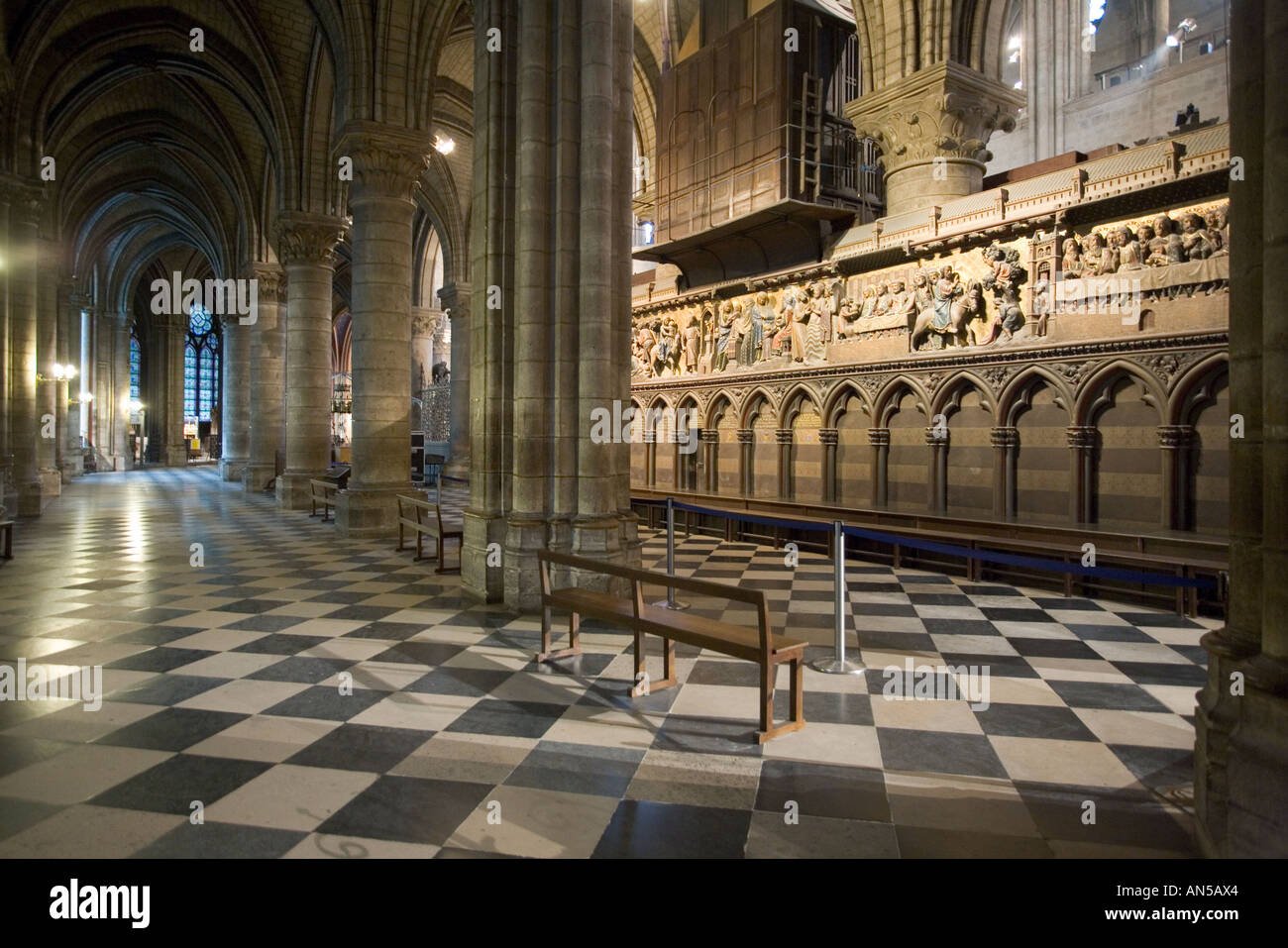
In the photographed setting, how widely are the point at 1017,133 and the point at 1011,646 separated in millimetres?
18370

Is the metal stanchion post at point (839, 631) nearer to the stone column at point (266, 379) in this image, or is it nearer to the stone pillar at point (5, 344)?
the stone pillar at point (5, 344)

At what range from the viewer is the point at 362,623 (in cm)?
653

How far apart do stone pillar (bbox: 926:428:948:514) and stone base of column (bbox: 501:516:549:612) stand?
576 cm

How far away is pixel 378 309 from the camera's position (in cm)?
1170

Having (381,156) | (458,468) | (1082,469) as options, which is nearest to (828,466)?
(1082,469)

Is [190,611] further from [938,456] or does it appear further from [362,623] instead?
[938,456]

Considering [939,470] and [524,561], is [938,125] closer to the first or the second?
[939,470]

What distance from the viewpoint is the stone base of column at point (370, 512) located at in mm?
11953

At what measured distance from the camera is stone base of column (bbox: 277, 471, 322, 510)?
16.1 meters

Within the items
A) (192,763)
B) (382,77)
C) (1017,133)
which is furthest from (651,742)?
(1017,133)

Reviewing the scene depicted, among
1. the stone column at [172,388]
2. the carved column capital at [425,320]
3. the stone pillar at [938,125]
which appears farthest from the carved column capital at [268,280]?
the stone column at [172,388]

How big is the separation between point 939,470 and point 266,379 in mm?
17070

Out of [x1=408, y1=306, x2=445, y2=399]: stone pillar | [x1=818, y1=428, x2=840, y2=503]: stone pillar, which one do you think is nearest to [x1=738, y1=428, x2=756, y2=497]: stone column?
[x1=818, y1=428, x2=840, y2=503]: stone pillar

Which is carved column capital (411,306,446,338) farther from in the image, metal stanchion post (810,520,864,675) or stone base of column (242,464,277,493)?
metal stanchion post (810,520,864,675)
